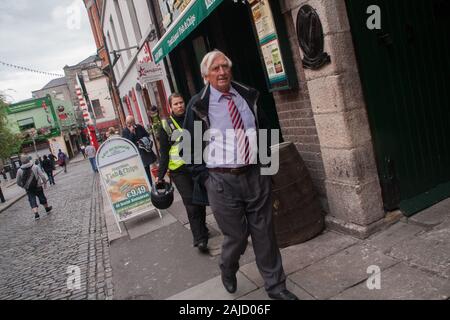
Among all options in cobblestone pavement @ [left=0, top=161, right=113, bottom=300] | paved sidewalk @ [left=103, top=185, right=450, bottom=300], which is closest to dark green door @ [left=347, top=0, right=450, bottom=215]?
paved sidewalk @ [left=103, top=185, right=450, bottom=300]

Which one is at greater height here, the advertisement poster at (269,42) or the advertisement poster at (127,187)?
the advertisement poster at (269,42)

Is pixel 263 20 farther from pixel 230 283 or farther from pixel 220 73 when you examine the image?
pixel 230 283

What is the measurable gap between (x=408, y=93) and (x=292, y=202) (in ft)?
5.14

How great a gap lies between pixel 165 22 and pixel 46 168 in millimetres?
14438

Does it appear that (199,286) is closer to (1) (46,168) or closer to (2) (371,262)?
(2) (371,262)

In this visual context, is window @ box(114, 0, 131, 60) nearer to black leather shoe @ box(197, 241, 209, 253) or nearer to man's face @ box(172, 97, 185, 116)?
man's face @ box(172, 97, 185, 116)

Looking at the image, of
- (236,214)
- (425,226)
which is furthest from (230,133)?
(425,226)

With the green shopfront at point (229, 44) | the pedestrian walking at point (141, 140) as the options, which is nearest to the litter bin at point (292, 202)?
the green shopfront at point (229, 44)

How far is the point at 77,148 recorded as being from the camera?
60219 mm

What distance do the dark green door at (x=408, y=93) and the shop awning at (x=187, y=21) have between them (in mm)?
1620

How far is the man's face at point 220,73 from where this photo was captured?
9.96 ft

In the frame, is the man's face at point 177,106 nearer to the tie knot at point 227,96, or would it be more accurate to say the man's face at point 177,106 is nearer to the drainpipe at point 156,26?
the tie knot at point 227,96

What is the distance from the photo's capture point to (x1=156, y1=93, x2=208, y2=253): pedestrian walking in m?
4.53

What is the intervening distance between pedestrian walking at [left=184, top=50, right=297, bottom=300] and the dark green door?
138 cm
